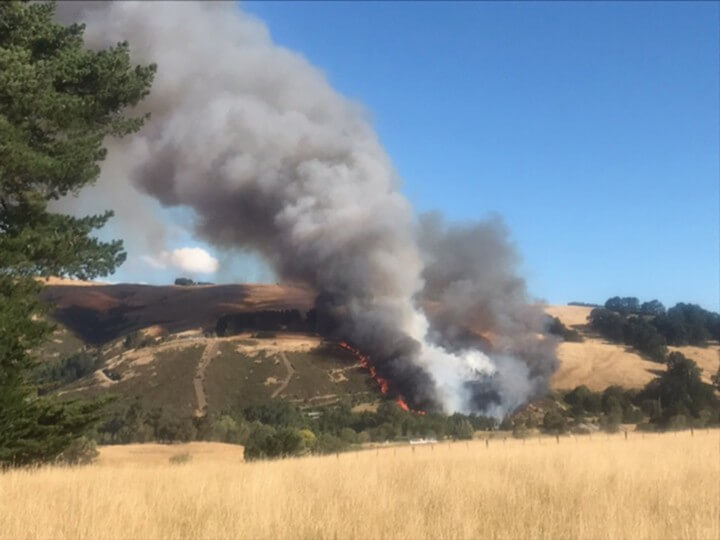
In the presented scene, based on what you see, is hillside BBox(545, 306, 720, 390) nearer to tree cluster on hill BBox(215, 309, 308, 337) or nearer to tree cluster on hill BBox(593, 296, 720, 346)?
tree cluster on hill BBox(593, 296, 720, 346)

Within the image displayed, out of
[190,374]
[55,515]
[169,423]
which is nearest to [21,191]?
[55,515]

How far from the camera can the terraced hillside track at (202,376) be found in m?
74.0

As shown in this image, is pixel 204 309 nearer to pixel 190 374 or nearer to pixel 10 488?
pixel 190 374

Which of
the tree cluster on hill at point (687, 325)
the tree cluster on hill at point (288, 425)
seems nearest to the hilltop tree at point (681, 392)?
the tree cluster on hill at point (288, 425)

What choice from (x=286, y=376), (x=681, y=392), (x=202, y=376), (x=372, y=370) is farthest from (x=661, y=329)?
(x=202, y=376)

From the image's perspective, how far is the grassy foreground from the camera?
17.1ft

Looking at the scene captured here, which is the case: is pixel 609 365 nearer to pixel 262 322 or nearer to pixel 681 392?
pixel 681 392

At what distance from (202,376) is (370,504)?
8287 cm

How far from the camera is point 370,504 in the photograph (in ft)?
21.1

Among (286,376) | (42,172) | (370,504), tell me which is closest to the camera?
(370,504)

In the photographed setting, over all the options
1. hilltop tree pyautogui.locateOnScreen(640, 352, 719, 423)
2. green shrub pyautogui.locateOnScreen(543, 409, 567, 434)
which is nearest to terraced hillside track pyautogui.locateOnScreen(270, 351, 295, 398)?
green shrub pyautogui.locateOnScreen(543, 409, 567, 434)

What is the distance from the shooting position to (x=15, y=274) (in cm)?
1232

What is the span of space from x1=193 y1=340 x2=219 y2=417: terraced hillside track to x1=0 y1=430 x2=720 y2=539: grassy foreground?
A: 6145cm

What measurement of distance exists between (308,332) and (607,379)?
47.8m
